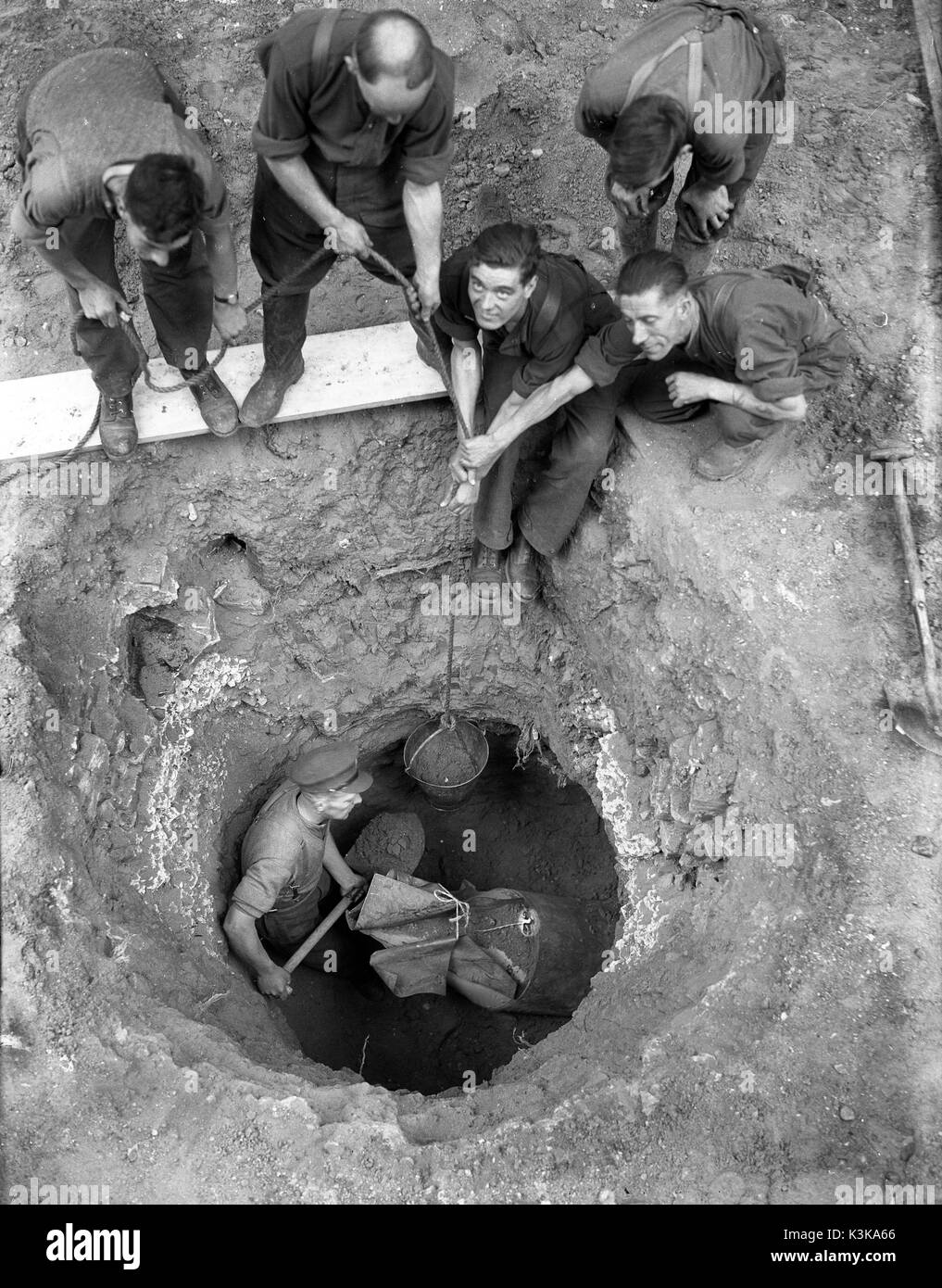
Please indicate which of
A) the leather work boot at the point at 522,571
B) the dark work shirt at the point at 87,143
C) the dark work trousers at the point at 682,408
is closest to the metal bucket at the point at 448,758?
the leather work boot at the point at 522,571

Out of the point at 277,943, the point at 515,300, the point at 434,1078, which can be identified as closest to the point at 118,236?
the point at 515,300

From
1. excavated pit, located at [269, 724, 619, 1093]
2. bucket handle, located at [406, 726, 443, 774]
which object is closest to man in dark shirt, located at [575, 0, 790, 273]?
bucket handle, located at [406, 726, 443, 774]

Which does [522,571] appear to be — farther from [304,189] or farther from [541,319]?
[304,189]

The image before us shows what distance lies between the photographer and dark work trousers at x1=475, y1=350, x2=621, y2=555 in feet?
14.6

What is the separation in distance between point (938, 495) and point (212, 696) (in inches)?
150

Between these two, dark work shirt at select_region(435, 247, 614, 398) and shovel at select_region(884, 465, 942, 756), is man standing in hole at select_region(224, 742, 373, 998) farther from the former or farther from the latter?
shovel at select_region(884, 465, 942, 756)

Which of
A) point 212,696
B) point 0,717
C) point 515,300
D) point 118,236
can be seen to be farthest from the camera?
point 212,696

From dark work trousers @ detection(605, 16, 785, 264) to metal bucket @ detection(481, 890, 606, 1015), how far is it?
11.7 feet

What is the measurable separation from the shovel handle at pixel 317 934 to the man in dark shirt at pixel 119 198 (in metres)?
3.21

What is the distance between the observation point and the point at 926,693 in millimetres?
3980

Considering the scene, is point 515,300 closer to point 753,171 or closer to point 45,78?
point 753,171

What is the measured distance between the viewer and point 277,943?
18.7 ft

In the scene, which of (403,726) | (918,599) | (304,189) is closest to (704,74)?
(304,189)

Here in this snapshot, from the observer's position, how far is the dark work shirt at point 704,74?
3.84 m
